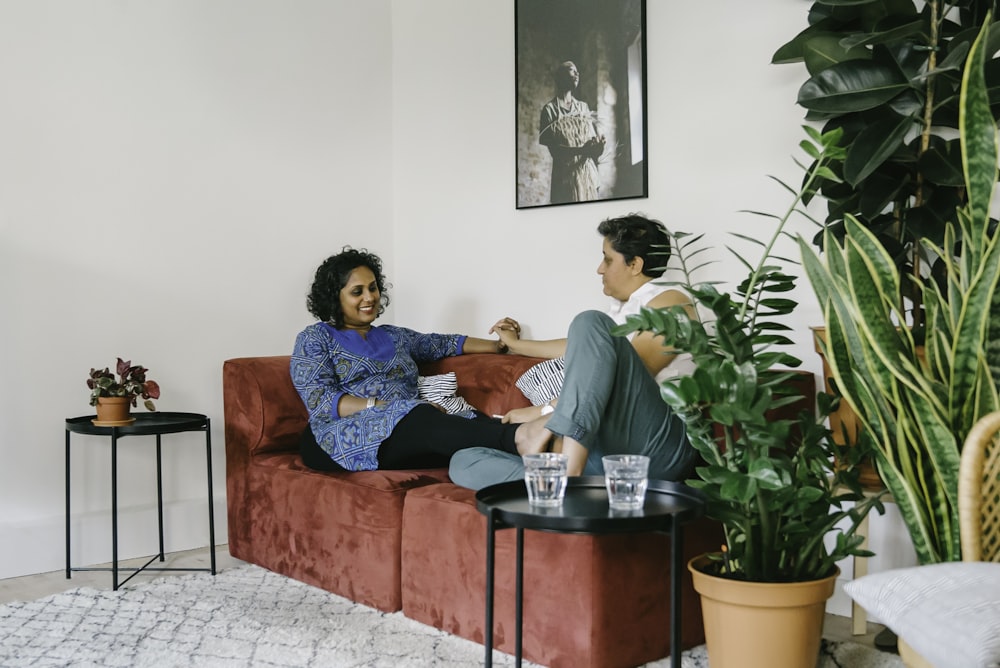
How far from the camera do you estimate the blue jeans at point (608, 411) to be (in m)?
2.23

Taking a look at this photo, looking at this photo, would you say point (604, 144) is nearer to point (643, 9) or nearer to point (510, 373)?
point (643, 9)

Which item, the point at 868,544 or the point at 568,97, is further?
the point at 568,97

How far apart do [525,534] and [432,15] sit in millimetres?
2621

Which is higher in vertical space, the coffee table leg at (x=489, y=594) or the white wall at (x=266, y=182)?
the white wall at (x=266, y=182)

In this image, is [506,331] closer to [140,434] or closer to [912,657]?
[140,434]

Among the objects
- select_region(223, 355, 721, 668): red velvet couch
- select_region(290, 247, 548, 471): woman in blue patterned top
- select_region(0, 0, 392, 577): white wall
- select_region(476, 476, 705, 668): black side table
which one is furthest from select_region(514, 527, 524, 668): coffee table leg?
select_region(0, 0, 392, 577): white wall

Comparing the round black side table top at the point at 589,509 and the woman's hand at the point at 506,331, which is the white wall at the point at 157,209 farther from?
the round black side table top at the point at 589,509

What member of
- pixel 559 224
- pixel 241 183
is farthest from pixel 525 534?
pixel 241 183

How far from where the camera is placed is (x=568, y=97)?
359 cm

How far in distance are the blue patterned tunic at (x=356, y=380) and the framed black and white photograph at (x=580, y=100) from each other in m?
0.78

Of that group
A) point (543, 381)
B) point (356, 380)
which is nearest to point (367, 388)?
point (356, 380)

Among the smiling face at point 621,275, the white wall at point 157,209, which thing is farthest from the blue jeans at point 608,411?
the white wall at point 157,209

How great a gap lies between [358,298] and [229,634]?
Result: 125cm

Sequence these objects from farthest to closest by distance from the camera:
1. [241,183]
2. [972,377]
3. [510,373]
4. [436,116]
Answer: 1. [436,116]
2. [241,183]
3. [510,373]
4. [972,377]
